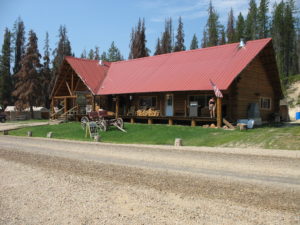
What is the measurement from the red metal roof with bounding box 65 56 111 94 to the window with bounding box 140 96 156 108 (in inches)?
186

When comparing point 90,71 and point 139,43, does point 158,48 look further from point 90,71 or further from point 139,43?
point 90,71

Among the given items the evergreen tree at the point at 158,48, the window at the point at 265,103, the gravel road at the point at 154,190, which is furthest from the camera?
the evergreen tree at the point at 158,48

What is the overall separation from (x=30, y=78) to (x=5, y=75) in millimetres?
21283

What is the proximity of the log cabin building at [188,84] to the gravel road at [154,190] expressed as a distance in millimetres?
9934

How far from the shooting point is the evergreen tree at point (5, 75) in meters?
62.1

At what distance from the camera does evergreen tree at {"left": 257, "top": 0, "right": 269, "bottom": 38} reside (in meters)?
62.6

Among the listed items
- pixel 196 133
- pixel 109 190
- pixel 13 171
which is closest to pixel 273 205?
pixel 109 190

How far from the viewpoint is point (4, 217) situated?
5242 millimetres

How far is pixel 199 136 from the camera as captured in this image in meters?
16.6

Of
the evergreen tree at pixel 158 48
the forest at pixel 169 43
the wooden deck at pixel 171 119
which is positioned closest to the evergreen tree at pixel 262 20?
the forest at pixel 169 43

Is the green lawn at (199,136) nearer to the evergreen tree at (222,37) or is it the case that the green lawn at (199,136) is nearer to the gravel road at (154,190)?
the gravel road at (154,190)

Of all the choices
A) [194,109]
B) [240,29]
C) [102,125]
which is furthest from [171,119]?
[240,29]

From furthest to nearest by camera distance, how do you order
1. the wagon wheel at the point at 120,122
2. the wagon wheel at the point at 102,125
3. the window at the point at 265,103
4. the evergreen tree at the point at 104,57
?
the evergreen tree at the point at 104,57
the window at the point at 265,103
the wagon wheel at the point at 102,125
the wagon wheel at the point at 120,122

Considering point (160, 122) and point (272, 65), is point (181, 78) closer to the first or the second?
point (160, 122)
